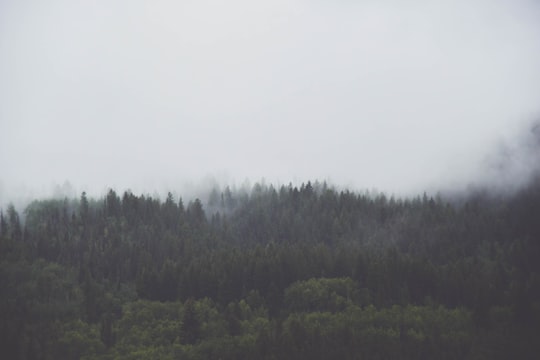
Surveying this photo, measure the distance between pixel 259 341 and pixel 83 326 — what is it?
143 ft

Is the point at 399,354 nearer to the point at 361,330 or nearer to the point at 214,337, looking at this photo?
the point at 361,330

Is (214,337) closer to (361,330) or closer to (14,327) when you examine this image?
(361,330)

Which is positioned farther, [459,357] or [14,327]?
[14,327]

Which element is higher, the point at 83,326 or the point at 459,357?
the point at 83,326

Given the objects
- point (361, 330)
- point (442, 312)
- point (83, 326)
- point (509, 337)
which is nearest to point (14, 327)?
point (83, 326)

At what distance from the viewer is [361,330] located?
592ft

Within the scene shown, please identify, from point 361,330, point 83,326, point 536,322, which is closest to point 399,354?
point 361,330

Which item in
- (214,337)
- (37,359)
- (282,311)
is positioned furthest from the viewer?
(282,311)

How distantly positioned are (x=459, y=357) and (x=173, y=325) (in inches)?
2562

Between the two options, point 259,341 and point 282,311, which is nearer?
point 259,341

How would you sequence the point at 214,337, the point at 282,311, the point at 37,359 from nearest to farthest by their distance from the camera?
the point at 37,359 < the point at 214,337 < the point at 282,311

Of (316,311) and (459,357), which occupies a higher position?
(316,311)

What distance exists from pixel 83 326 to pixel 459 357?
86033 mm

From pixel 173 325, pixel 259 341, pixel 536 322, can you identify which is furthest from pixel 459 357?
pixel 173 325
